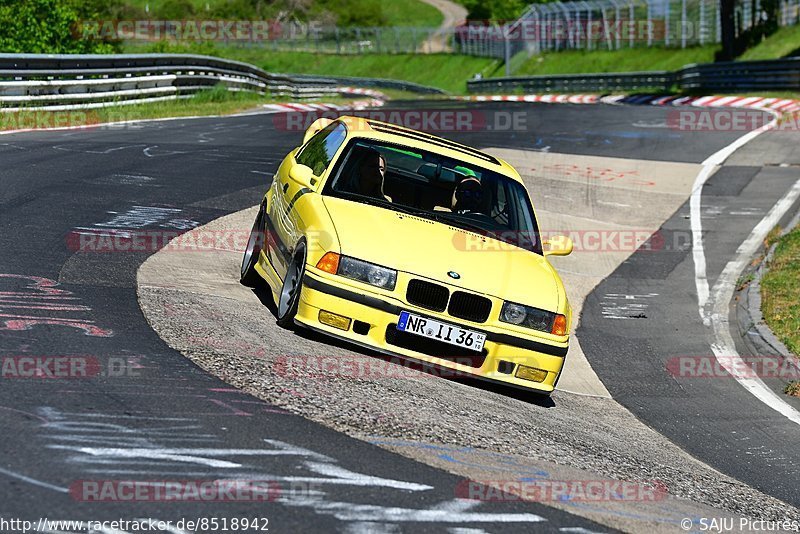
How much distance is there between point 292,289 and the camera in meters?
8.09

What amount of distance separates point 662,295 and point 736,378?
3251 mm

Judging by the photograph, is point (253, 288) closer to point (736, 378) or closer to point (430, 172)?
point (430, 172)

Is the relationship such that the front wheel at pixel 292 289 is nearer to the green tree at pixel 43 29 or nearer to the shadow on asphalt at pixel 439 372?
the shadow on asphalt at pixel 439 372

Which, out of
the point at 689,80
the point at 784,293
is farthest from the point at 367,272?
the point at 689,80

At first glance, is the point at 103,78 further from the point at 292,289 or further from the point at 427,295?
the point at 427,295

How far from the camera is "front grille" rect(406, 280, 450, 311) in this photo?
7.64 meters

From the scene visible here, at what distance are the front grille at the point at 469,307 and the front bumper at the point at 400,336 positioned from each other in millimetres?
54

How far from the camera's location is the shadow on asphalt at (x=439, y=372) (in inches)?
308

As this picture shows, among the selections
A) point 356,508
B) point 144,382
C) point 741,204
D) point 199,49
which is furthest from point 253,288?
point 199,49

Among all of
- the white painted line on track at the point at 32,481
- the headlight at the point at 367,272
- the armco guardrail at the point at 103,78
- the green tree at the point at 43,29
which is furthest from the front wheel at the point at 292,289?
the green tree at the point at 43,29

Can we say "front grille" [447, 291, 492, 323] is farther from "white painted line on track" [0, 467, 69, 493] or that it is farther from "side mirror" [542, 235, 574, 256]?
"white painted line on track" [0, 467, 69, 493]

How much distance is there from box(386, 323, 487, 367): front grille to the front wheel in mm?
724

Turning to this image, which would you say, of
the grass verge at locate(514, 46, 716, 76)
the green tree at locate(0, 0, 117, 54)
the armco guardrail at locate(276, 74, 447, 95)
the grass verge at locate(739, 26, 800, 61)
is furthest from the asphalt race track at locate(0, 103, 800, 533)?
the armco guardrail at locate(276, 74, 447, 95)

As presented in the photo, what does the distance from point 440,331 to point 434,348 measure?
0.48 feet
